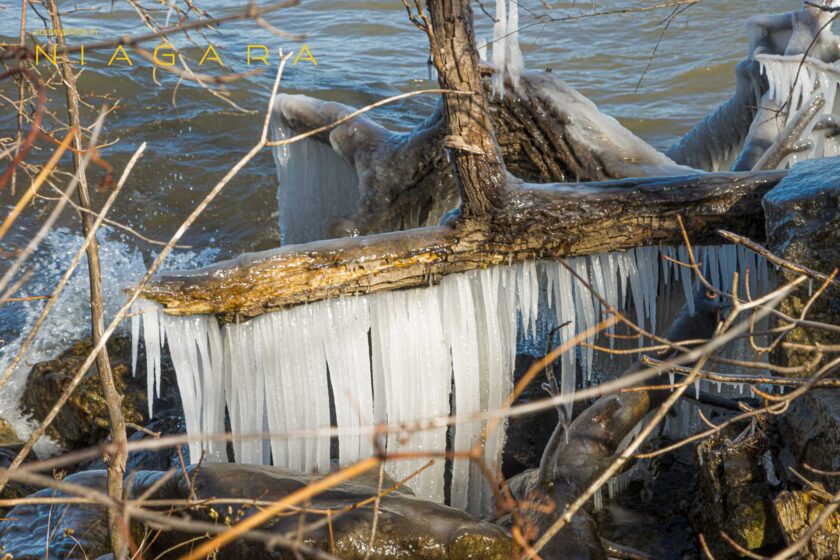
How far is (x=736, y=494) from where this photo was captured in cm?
402

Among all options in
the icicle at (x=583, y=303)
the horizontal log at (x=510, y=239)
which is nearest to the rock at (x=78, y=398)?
the horizontal log at (x=510, y=239)

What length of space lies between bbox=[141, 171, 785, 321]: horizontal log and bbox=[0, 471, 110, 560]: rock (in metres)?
0.97

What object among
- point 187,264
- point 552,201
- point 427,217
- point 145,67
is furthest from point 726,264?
point 145,67

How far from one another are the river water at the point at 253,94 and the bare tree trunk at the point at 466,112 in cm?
319

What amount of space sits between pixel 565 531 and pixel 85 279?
5.83m

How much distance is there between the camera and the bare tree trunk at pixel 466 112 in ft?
14.3

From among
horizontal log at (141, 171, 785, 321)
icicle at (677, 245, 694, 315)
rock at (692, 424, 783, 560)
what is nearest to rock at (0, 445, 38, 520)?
horizontal log at (141, 171, 785, 321)

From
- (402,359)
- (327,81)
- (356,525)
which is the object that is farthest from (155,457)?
(327,81)

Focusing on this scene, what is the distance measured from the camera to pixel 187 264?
896 cm

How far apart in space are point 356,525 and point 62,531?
1.45 meters

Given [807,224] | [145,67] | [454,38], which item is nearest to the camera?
[807,224]

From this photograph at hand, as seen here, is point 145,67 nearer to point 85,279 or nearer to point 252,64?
point 252,64

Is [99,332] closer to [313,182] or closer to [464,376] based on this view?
[464,376]

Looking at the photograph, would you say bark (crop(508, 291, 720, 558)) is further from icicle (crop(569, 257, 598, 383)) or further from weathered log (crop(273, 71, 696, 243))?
weathered log (crop(273, 71, 696, 243))
